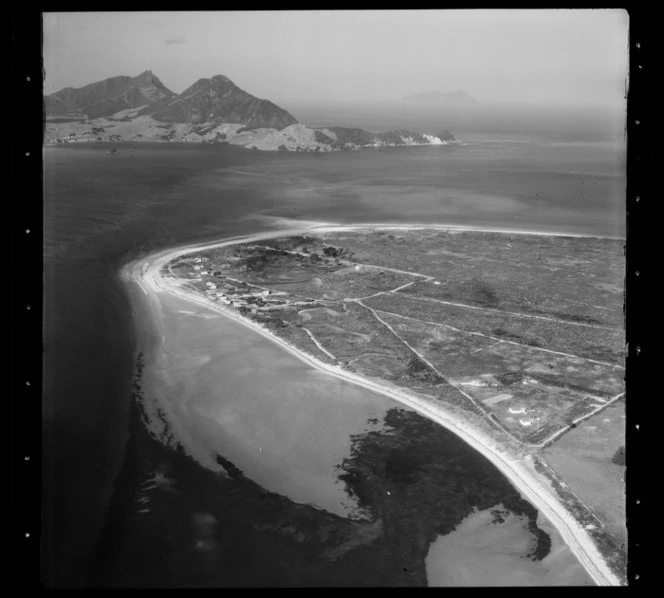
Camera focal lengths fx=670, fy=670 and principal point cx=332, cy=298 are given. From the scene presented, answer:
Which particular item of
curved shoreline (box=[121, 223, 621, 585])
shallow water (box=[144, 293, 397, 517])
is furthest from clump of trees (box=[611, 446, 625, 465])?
shallow water (box=[144, 293, 397, 517])

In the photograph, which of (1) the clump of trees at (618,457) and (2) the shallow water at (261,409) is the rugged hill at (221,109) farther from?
(1) the clump of trees at (618,457)

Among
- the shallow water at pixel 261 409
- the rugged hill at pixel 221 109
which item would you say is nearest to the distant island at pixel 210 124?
the rugged hill at pixel 221 109

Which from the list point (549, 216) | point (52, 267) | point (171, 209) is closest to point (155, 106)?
Result: point (171, 209)

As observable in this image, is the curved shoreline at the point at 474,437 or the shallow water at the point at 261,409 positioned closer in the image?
the curved shoreline at the point at 474,437

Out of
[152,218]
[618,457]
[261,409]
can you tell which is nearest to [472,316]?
[618,457]

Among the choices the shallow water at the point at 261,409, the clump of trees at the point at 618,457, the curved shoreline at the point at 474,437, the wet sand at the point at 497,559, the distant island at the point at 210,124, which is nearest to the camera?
the wet sand at the point at 497,559

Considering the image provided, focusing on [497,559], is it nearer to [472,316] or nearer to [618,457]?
[618,457]

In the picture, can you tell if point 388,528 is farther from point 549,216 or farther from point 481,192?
point 481,192
